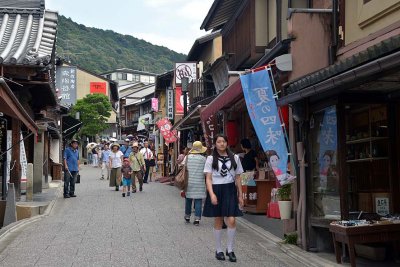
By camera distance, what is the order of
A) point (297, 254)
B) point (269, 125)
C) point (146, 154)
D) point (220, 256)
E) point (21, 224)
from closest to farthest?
point (220, 256)
point (297, 254)
point (269, 125)
point (21, 224)
point (146, 154)

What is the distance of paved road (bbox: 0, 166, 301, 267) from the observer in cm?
828

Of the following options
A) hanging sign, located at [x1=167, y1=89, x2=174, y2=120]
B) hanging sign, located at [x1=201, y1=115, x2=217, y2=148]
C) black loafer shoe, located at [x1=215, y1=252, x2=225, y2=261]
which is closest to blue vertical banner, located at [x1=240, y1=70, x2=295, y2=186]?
black loafer shoe, located at [x1=215, y1=252, x2=225, y2=261]

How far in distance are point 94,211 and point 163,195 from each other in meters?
5.02

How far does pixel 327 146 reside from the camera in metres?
8.70

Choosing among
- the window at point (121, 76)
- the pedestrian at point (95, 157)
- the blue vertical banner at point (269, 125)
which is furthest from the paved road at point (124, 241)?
the window at point (121, 76)

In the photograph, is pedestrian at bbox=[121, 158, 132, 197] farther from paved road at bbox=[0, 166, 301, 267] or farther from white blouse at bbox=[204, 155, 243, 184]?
white blouse at bbox=[204, 155, 243, 184]

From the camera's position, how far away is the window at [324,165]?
8.52 metres

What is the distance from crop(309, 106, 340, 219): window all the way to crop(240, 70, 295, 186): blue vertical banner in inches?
21.9

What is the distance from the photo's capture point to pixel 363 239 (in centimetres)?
736

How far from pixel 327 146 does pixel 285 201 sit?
154cm

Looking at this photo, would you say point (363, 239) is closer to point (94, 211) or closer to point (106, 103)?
point (94, 211)

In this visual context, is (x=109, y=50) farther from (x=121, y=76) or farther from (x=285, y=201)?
(x=285, y=201)

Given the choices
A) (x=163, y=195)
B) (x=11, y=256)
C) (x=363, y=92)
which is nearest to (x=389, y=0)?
(x=363, y=92)

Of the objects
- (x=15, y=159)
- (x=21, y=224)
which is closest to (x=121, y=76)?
(x=15, y=159)
